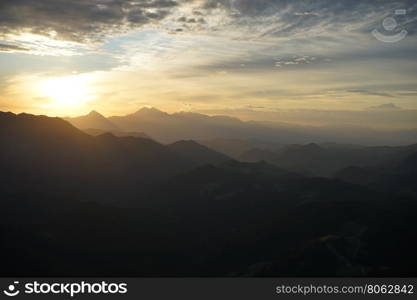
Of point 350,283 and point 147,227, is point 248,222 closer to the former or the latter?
point 147,227

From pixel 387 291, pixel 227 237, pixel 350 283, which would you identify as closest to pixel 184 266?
pixel 227 237

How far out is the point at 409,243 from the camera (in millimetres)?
138875

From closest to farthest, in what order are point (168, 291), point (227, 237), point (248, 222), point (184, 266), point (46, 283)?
point (46, 283) → point (168, 291) → point (184, 266) → point (227, 237) → point (248, 222)

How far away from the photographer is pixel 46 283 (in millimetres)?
63594

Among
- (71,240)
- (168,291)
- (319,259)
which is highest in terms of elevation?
(71,240)

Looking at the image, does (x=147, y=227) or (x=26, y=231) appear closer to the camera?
(x=26, y=231)

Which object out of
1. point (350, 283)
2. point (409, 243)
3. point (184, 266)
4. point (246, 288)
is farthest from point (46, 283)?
point (409, 243)

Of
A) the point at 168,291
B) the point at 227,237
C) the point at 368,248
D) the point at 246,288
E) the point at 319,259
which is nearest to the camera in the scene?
the point at 168,291

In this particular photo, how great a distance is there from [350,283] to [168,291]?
4047cm

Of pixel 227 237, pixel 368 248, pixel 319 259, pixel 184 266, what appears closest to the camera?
pixel 319 259

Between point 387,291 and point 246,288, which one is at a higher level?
point 246,288

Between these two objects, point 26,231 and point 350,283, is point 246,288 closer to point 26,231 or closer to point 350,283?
point 350,283

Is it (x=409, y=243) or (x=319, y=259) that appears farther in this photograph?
(x=409, y=243)

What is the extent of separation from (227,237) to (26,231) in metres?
92.1
